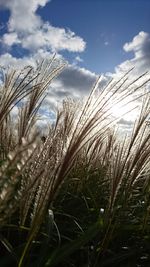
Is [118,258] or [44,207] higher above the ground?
[44,207]

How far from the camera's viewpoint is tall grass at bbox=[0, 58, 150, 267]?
1.48 meters

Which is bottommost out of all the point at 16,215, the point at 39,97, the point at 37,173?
the point at 16,215

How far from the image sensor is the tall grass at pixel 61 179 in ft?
4.84

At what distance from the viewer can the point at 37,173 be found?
4.73 ft

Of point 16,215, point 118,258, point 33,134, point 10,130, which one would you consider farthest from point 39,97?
point 33,134

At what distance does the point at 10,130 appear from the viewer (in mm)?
3713

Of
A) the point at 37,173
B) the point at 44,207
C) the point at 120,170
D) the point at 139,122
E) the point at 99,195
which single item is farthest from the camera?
the point at 99,195

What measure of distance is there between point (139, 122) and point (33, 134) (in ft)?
6.26

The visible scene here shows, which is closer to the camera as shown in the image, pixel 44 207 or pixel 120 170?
pixel 44 207

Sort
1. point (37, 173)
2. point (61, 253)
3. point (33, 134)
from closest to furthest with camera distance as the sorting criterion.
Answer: point (33, 134) < point (37, 173) < point (61, 253)

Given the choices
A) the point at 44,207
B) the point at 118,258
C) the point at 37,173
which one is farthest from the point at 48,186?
the point at 118,258

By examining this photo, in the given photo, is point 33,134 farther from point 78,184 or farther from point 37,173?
point 78,184

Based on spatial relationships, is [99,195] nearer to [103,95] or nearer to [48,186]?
[103,95]

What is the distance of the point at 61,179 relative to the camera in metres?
1.67
